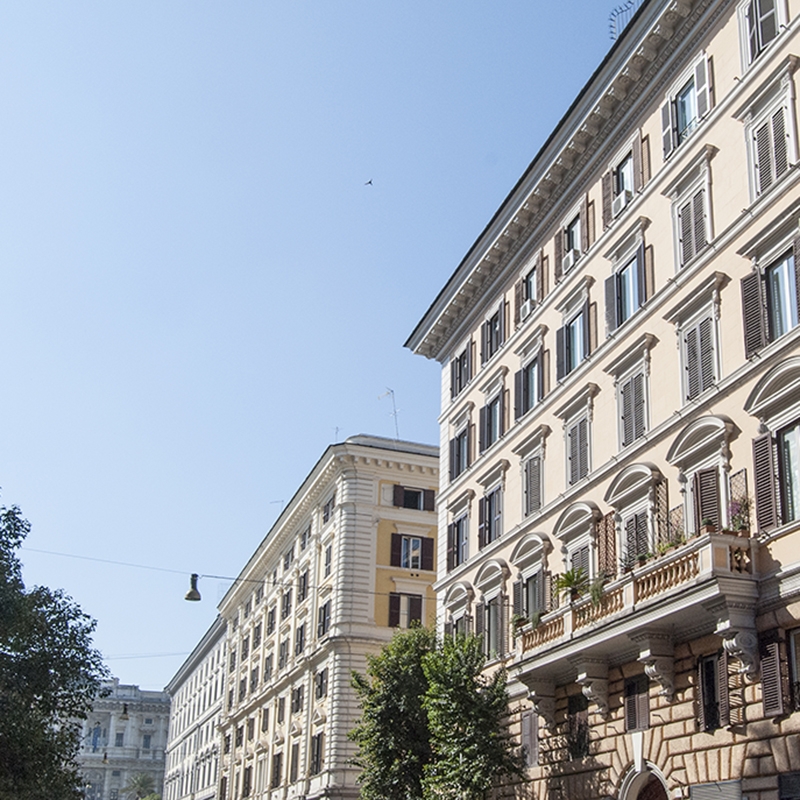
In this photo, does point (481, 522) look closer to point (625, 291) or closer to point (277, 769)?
point (625, 291)

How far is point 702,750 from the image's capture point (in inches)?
888

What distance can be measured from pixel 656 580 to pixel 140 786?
398ft

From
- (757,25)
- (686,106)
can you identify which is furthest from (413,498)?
(757,25)

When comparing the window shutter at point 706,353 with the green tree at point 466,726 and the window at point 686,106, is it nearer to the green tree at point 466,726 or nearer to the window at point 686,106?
the window at point 686,106

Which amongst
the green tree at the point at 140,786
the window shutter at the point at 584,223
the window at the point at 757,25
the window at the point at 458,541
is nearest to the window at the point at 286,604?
the window at the point at 458,541

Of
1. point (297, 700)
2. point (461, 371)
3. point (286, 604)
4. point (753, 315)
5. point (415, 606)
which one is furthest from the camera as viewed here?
point (286, 604)

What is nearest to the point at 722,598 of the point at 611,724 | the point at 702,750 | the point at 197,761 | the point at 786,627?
the point at 786,627

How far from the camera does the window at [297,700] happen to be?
58.0 metres

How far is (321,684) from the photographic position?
54469 millimetres

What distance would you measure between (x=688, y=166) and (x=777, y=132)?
131 inches

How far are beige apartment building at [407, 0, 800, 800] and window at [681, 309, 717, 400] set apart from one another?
7 cm

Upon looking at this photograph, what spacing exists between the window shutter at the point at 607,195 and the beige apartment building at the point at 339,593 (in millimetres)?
26752

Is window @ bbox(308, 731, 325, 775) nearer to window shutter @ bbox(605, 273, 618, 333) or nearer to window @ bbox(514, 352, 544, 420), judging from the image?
window @ bbox(514, 352, 544, 420)

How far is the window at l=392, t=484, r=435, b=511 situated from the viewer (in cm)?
5625
